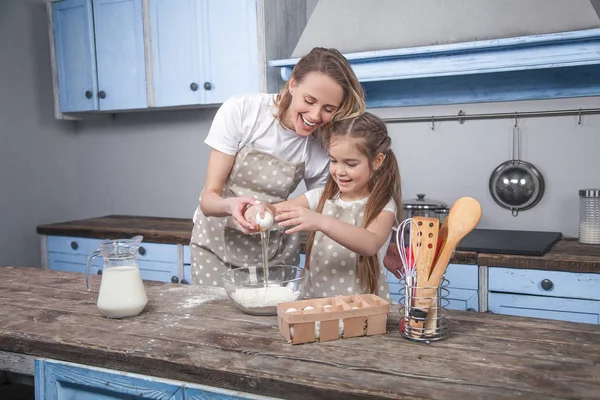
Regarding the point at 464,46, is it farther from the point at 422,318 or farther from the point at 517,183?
the point at 422,318

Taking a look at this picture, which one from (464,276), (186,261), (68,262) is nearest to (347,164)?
(464,276)

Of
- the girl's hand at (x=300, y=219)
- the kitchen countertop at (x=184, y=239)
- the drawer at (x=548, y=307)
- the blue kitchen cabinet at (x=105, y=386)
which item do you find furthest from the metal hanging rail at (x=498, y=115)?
the blue kitchen cabinet at (x=105, y=386)

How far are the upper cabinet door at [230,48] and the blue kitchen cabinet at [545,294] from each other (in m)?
1.53

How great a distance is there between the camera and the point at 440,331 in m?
1.10

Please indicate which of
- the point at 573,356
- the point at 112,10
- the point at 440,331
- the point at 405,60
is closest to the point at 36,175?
the point at 112,10

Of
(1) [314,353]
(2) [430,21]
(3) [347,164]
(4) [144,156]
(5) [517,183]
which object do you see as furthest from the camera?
(4) [144,156]

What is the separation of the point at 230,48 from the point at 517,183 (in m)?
1.60

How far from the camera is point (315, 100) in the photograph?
1585 mm

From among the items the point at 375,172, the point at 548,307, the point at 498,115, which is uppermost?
the point at 498,115

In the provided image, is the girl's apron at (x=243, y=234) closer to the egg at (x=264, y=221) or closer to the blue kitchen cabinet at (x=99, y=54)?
the egg at (x=264, y=221)

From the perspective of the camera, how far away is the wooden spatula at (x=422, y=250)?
108 centimetres

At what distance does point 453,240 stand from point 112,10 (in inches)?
111

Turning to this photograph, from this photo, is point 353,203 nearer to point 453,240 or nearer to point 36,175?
point 453,240

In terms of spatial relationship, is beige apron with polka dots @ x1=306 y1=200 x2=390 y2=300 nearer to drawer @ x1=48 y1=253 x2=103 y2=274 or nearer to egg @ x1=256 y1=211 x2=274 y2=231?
egg @ x1=256 y1=211 x2=274 y2=231
